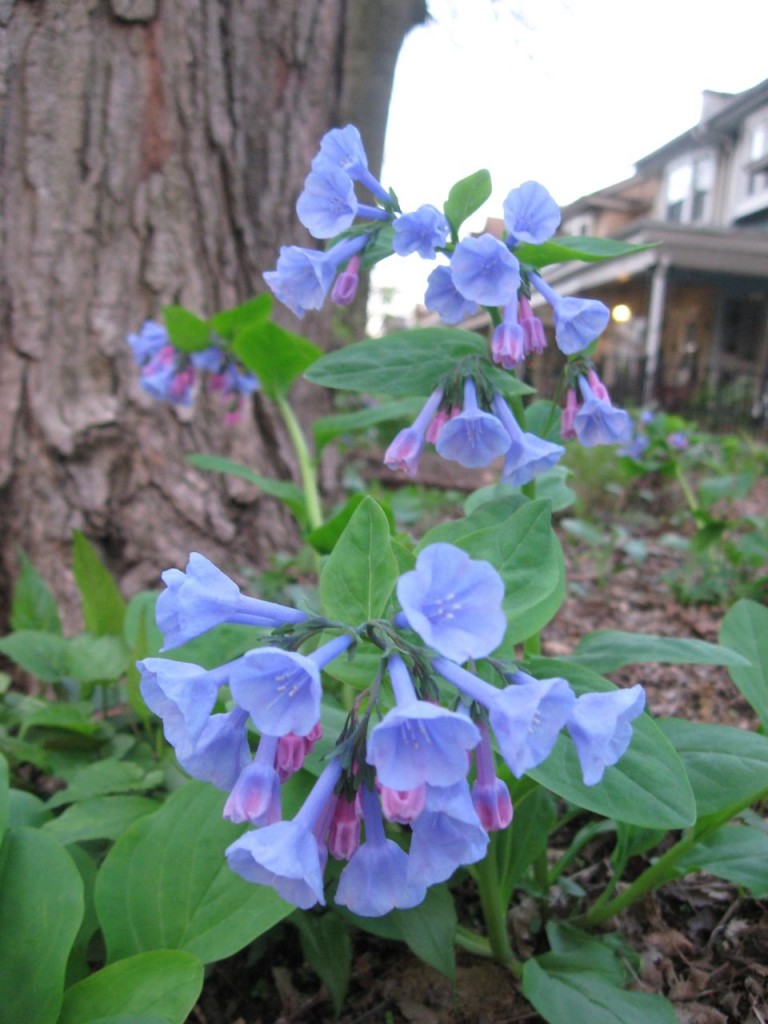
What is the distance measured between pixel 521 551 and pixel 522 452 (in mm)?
246

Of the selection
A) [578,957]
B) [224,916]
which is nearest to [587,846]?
[578,957]

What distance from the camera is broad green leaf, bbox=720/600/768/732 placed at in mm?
1182

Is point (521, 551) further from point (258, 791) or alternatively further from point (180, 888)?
point (180, 888)

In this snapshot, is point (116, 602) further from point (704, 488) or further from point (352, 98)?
point (704, 488)

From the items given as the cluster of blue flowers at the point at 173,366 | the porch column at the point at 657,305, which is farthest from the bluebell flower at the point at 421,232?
the porch column at the point at 657,305

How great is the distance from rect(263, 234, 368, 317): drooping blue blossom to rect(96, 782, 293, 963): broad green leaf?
0.78 m

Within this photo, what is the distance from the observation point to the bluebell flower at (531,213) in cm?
100

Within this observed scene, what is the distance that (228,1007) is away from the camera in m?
1.24

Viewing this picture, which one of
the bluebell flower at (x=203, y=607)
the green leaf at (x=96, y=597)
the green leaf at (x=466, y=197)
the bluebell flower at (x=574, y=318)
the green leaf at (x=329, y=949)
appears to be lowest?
the green leaf at (x=329, y=949)

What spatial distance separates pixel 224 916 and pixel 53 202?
220cm

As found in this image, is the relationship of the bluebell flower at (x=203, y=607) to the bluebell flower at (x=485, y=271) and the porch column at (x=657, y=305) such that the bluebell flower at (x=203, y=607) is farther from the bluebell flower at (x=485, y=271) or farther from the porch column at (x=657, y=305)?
the porch column at (x=657, y=305)

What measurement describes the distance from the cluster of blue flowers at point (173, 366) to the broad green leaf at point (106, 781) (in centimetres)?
125

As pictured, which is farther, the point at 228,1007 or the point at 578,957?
the point at 228,1007

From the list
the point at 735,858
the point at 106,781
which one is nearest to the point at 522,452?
the point at 735,858
